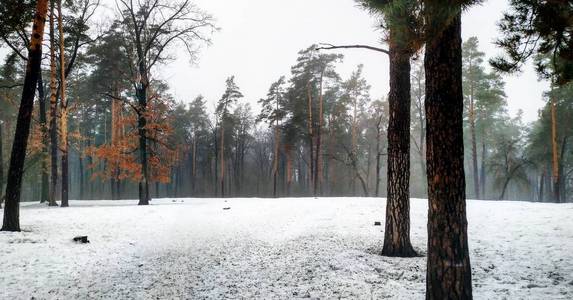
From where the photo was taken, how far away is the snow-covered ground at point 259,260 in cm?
609

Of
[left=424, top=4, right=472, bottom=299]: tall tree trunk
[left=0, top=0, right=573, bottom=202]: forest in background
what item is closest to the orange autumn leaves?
[left=0, top=0, right=573, bottom=202]: forest in background

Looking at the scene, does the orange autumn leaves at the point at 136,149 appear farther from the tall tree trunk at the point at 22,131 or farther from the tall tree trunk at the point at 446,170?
the tall tree trunk at the point at 446,170

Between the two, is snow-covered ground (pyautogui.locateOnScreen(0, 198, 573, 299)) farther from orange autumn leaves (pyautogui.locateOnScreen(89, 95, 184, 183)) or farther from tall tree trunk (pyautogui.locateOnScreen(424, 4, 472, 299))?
orange autumn leaves (pyautogui.locateOnScreen(89, 95, 184, 183))

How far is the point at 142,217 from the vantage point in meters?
14.2

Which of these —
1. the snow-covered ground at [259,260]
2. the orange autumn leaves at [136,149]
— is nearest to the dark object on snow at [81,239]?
the snow-covered ground at [259,260]

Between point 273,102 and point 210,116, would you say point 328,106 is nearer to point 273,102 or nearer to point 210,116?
point 273,102

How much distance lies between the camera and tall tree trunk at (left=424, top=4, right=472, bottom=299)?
15.1ft

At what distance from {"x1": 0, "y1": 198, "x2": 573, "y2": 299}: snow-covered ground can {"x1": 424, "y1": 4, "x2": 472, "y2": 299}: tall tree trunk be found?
1.23 m

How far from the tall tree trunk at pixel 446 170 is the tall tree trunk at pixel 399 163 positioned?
319 cm

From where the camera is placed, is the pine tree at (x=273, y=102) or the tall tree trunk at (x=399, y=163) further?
the pine tree at (x=273, y=102)

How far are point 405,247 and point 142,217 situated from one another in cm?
1047

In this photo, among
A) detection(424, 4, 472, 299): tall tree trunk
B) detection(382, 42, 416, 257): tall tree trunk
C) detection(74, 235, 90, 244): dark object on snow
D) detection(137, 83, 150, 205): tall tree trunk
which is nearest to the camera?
detection(424, 4, 472, 299): tall tree trunk

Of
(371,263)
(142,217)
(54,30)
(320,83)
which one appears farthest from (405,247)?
(320,83)

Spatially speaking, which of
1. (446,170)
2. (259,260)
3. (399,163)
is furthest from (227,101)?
(446,170)
